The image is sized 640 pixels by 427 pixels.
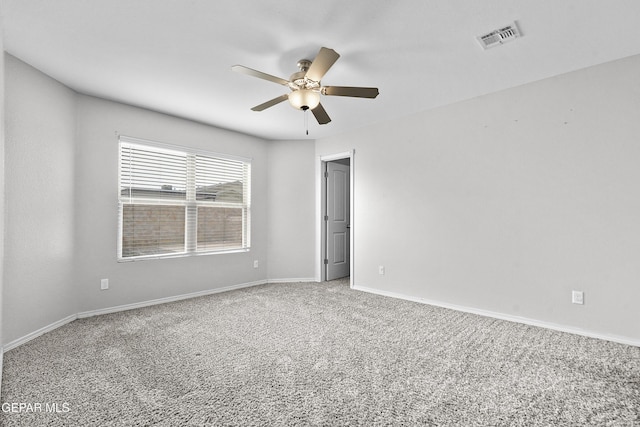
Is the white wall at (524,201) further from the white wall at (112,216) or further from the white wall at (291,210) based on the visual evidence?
the white wall at (112,216)

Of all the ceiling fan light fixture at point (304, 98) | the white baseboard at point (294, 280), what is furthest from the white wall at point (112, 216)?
the ceiling fan light fixture at point (304, 98)

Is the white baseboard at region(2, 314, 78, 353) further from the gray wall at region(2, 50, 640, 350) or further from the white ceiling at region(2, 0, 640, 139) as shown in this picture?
the white ceiling at region(2, 0, 640, 139)

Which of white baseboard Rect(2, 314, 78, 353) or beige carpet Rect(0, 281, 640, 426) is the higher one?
white baseboard Rect(2, 314, 78, 353)

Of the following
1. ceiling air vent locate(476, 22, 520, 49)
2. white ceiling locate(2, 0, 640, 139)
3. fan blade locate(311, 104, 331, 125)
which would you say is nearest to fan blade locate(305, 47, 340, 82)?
white ceiling locate(2, 0, 640, 139)

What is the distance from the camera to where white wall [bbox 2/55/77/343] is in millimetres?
2615

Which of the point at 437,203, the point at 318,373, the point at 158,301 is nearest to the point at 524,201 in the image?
the point at 437,203

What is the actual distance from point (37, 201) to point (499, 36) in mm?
4231

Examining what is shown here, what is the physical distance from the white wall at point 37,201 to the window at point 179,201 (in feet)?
1.83

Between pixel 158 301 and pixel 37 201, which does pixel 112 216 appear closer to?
pixel 37 201

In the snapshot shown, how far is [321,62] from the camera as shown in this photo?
2248 mm

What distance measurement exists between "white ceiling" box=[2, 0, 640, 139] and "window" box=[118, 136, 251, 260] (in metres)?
0.82

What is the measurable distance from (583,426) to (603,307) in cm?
168

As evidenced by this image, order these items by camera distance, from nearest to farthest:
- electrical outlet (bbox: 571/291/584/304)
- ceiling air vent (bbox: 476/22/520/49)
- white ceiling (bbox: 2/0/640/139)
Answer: white ceiling (bbox: 2/0/640/139)
ceiling air vent (bbox: 476/22/520/49)
electrical outlet (bbox: 571/291/584/304)

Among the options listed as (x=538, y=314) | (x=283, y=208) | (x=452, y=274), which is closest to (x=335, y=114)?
(x=283, y=208)
